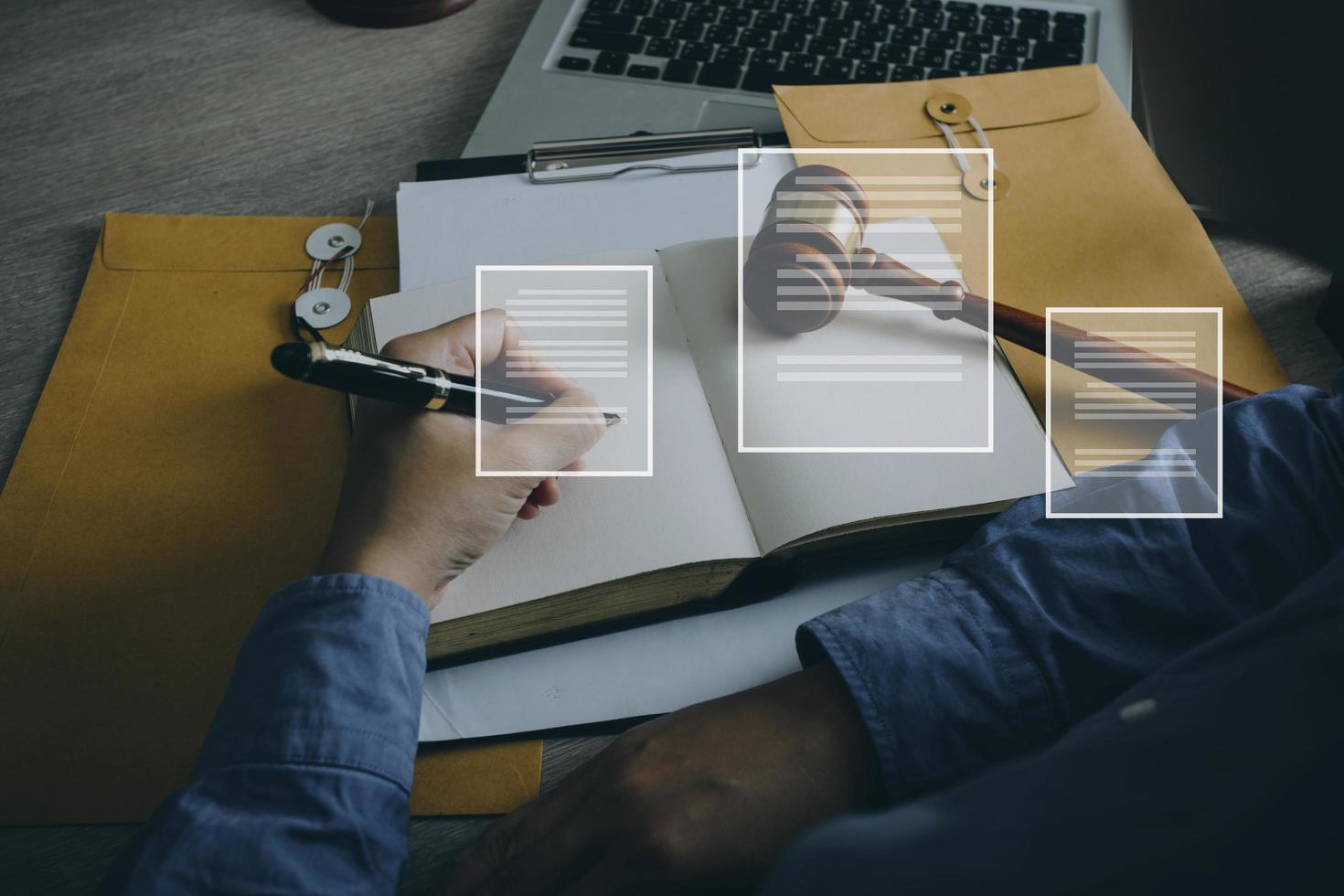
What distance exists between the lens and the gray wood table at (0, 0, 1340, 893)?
72 cm

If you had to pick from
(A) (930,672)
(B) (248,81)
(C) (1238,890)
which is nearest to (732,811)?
(A) (930,672)

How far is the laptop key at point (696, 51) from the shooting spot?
0.87m

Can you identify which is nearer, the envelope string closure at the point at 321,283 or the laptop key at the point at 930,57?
the envelope string closure at the point at 321,283

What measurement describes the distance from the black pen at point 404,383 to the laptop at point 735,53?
13.1 inches

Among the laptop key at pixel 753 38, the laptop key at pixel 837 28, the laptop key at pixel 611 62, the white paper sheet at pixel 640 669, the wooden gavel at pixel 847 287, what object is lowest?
the white paper sheet at pixel 640 669

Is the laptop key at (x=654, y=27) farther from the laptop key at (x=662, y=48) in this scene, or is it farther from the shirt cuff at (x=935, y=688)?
the shirt cuff at (x=935, y=688)

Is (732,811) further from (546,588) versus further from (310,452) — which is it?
→ (310,452)

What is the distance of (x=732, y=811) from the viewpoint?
45 centimetres

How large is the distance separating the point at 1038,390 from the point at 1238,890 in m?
0.39

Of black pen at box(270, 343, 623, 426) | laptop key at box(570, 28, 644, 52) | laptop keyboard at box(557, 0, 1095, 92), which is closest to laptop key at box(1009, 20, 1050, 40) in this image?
laptop keyboard at box(557, 0, 1095, 92)

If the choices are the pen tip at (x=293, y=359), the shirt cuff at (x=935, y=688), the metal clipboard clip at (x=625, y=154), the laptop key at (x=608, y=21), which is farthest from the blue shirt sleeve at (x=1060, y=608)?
the laptop key at (x=608, y=21)
